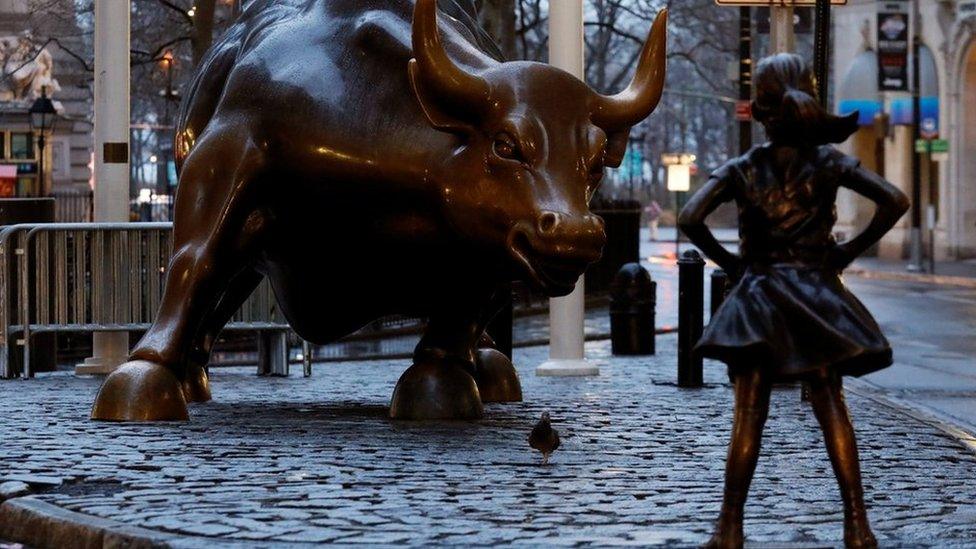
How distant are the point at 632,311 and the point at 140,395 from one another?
9162 millimetres

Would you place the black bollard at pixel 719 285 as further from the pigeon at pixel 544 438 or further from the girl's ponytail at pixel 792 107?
the girl's ponytail at pixel 792 107

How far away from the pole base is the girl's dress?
352 inches

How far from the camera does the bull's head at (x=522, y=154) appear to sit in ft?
33.2

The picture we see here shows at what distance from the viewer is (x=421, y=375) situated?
12.0 metres

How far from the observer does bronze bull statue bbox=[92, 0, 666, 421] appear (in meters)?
10.4

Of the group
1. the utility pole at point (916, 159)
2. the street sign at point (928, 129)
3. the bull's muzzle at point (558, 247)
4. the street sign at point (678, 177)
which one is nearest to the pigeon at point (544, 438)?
the bull's muzzle at point (558, 247)

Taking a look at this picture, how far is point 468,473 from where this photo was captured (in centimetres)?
932

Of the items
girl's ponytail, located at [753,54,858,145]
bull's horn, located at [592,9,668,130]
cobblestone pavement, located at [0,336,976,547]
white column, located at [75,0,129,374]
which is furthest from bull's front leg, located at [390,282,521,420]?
white column, located at [75,0,129,374]

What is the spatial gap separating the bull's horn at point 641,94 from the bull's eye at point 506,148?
1.90 ft

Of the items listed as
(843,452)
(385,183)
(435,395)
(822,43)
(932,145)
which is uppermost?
(932,145)

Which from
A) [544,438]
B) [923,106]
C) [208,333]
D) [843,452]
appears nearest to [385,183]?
[544,438]

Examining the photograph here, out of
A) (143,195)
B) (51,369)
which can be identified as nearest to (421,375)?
(51,369)

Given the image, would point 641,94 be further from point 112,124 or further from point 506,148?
point 112,124

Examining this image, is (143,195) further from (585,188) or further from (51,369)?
(585,188)
